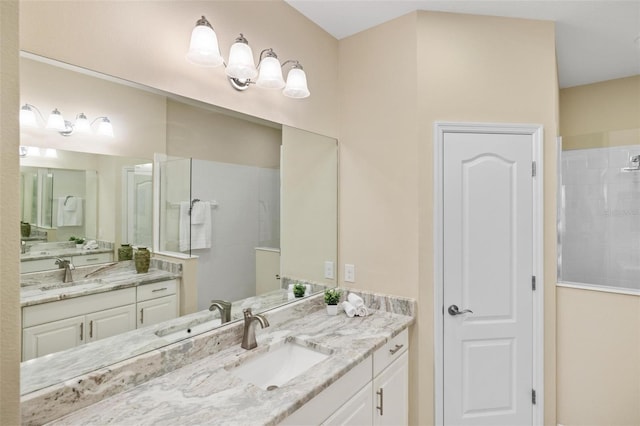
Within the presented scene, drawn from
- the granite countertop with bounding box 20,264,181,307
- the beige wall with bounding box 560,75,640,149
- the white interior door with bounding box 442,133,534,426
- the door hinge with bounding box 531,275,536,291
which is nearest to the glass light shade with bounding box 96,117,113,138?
the granite countertop with bounding box 20,264,181,307

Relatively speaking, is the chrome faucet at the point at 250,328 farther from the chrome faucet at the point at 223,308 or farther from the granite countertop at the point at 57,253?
the granite countertop at the point at 57,253

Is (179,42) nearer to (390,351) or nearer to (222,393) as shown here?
(222,393)

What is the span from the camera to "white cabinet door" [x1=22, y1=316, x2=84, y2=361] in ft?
3.43

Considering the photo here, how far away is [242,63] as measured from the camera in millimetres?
1575

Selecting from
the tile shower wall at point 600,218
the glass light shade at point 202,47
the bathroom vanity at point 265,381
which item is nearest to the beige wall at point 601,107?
the tile shower wall at point 600,218

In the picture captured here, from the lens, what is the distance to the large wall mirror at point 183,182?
110 cm

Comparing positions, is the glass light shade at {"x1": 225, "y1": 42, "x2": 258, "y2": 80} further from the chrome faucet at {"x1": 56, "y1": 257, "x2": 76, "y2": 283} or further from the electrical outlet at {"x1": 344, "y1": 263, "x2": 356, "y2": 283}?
the electrical outlet at {"x1": 344, "y1": 263, "x2": 356, "y2": 283}

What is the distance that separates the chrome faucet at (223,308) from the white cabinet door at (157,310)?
0.18m

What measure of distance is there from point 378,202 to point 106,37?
1.66 metres

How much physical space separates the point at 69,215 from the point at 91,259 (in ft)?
0.57

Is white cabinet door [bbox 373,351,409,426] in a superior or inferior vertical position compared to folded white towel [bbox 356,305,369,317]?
inferior

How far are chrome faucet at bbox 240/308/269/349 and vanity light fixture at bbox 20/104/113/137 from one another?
0.98 meters

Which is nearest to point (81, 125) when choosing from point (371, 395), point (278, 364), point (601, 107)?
point (278, 364)

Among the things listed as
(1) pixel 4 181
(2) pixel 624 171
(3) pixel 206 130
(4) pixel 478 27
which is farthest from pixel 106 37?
(2) pixel 624 171
